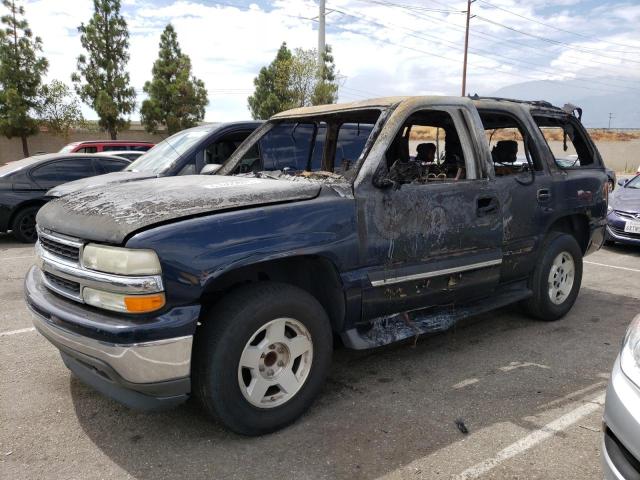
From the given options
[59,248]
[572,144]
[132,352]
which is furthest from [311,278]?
[572,144]

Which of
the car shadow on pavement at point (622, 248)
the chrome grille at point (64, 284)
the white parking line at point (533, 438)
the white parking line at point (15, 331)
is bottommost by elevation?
the car shadow on pavement at point (622, 248)

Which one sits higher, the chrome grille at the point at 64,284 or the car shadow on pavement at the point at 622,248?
the chrome grille at the point at 64,284

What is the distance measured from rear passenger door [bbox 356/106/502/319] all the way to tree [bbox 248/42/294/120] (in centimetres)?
2590

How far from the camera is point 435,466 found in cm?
272

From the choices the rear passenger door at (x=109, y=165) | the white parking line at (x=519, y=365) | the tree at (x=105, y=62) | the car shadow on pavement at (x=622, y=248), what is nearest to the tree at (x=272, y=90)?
the tree at (x=105, y=62)

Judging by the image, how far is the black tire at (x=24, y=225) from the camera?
9.05 metres

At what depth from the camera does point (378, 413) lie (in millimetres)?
3260

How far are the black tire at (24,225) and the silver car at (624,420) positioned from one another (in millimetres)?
9247

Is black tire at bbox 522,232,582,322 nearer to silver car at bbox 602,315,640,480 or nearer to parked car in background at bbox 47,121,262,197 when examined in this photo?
silver car at bbox 602,315,640,480

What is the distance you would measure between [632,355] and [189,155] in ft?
18.9

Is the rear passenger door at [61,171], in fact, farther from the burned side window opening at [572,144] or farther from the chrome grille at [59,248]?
the burned side window opening at [572,144]

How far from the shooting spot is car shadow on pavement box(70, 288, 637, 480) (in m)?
A: 2.77

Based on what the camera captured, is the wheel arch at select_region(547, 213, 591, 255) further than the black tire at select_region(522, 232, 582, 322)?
Yes

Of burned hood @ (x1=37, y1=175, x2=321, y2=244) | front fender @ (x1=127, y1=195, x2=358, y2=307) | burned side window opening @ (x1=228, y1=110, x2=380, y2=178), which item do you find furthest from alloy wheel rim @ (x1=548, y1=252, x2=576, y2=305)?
burned hood @ (x1=37, y1=175, x2=321, y2=244)
